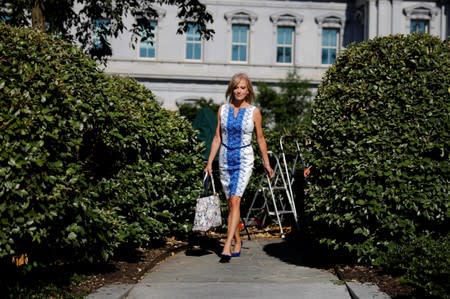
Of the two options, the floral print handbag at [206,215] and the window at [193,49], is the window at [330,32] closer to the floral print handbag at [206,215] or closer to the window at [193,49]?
the window at [193,49]

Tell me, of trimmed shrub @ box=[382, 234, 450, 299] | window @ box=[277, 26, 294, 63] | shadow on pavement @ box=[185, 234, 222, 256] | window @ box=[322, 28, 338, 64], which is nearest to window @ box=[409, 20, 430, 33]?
window @ box=[322, 28, 338, 64]

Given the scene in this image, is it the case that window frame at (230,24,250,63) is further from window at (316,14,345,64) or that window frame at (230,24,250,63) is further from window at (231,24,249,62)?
window at (316,14,345,64)

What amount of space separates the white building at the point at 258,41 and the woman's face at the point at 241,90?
36.0m

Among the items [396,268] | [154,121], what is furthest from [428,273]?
[154,121]

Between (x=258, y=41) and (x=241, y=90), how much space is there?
38933 millimetres

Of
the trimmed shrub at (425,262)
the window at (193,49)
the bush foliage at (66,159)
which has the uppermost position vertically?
the window at (193,49)

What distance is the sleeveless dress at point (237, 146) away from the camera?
8.06m

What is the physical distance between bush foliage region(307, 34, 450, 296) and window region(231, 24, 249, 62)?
38.8m

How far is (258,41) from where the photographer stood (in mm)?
46469

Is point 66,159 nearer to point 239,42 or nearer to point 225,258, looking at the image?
point 225,258

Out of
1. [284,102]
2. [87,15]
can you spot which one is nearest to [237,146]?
[87,15]

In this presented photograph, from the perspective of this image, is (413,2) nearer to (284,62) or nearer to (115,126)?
(284,62)

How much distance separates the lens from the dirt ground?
6.28 m

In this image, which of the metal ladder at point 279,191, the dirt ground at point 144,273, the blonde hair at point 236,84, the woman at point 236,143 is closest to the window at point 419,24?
the metal ladder at point 279,191
